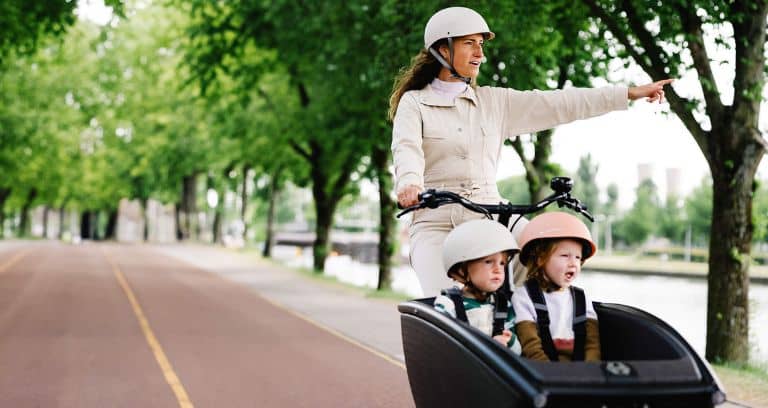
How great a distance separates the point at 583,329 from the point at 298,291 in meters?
18.1

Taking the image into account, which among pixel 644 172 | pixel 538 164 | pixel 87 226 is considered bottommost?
pixel 87 226

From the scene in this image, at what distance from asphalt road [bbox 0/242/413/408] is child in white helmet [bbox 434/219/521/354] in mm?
3823

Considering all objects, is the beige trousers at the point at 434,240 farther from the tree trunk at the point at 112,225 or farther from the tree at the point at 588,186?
the tree trunk at the point at 112,225

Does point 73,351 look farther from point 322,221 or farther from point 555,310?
point 322,221

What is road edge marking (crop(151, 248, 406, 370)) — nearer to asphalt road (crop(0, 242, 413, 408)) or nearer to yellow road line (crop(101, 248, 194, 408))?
asphalt road (crop(0, 242, 413, 408))

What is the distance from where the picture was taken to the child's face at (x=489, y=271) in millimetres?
3820

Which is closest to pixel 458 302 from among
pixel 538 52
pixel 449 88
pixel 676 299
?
pixel 449 88

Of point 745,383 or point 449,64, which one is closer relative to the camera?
point 449,64

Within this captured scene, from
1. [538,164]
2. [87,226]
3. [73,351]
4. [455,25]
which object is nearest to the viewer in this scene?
[455,25]

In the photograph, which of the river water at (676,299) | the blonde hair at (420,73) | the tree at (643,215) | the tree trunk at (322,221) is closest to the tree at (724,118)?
the river water at (676,299)

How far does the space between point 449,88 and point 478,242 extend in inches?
40.5

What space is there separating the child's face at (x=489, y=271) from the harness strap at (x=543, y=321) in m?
0.15

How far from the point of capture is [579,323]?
3.90m

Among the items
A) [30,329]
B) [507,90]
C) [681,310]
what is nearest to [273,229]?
[681,310]
